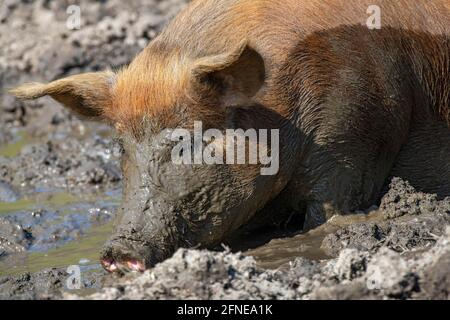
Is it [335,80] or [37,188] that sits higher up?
[335,80]

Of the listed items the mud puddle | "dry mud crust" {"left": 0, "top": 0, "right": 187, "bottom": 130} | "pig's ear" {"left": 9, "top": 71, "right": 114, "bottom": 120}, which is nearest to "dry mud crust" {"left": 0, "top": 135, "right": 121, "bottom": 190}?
the mud puddle

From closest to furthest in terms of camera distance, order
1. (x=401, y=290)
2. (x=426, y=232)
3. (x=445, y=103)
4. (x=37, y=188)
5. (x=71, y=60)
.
Result: (x=401, y=290) → (x=426, y=232) → (x=445, y=103) → (x=37, y=188) → (x=71, y=60)

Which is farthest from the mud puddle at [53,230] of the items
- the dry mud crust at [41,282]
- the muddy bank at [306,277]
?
the muddy bank at [306,277]

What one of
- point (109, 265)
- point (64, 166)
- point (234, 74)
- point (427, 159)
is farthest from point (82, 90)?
point (64, 166)

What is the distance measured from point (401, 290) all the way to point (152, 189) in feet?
6.16

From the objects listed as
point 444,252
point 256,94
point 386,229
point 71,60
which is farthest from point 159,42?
point 71,60

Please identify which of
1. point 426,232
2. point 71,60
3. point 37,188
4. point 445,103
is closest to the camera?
point 426,232

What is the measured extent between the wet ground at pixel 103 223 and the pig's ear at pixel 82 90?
0.91ft

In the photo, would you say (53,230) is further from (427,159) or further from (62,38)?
(62,38)

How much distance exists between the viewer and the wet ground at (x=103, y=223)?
517 cm

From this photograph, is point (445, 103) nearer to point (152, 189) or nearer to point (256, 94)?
point (256, 94)

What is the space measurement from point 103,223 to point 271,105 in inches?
99.8

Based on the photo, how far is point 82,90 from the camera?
265 inches
